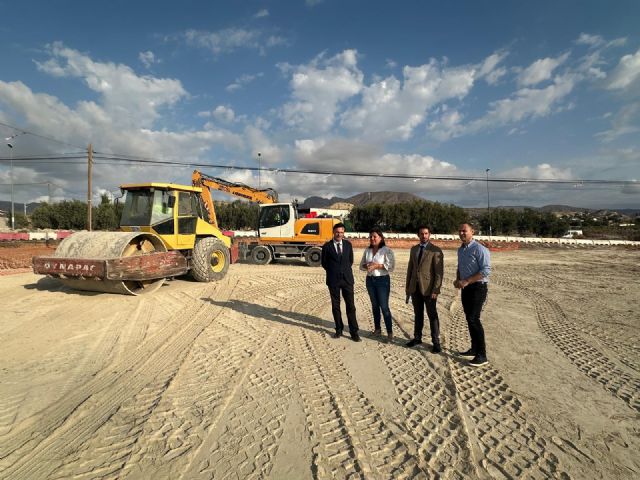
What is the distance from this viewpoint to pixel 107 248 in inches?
261

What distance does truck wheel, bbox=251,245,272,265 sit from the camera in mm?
13016

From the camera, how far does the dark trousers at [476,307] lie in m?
3.99

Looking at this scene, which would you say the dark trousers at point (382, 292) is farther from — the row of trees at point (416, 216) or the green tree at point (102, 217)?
the green tree at point (102, 217)

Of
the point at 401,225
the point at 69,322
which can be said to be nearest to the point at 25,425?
the point at 69,322

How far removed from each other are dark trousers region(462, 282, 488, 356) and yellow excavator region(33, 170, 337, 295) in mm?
5985

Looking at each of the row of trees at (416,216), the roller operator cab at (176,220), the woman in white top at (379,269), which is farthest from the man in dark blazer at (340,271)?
the row of trees at (416,216)

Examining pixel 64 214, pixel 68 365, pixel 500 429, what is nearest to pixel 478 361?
pixel 500 429

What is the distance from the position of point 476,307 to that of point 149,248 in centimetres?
711

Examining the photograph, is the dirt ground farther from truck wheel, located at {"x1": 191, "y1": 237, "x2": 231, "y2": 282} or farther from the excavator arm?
the excavator arm

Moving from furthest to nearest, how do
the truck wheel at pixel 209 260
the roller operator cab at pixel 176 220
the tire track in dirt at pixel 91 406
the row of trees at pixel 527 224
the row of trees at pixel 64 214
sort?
the row of trees at pixel 64 214 → the row of trees at pixel 527 224 → the truck wheel at pixel 209 260 → the roller operator cab at pixel 176 220 → the tire track in dirt at pixel 91 406

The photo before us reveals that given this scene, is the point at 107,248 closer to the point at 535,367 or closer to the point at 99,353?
the point at 99,353

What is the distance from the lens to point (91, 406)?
3131 millimetres

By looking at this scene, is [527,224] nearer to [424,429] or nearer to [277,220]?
[277,220]

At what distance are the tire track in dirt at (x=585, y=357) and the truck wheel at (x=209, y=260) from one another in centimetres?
762
